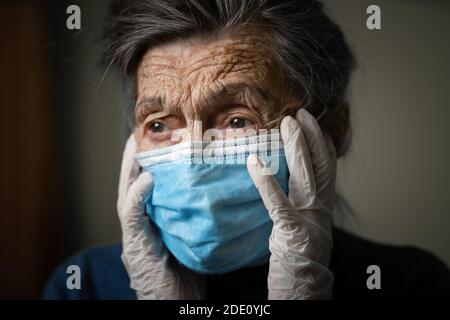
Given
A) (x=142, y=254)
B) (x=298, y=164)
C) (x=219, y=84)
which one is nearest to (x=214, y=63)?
(x=219, y=84)

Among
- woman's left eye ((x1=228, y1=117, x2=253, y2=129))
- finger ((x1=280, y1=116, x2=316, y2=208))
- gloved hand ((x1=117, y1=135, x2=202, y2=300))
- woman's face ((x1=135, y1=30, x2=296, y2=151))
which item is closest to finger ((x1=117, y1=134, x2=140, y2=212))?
gloved hand ((x1=117, y1=135, x2=202, y2=300))

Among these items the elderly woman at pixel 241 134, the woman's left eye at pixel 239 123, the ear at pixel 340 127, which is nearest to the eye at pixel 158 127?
the elderly woman at pixel 241 134

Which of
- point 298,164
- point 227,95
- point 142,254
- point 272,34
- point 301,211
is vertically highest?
point 272,34

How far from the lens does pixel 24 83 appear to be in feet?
3.97

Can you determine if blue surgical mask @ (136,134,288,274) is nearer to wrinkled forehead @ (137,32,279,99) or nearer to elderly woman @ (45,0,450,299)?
elderly woman @ (45,0,450,299)

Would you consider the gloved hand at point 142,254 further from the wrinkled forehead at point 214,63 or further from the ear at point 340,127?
the ear at point 340,127

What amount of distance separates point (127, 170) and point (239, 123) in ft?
0.99

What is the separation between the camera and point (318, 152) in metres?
1.01

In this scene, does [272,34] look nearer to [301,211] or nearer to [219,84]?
[219,84]

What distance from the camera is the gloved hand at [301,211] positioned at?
0.97 metres

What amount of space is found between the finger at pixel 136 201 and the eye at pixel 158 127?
0.33 ft

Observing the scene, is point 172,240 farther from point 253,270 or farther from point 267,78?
point 267,78

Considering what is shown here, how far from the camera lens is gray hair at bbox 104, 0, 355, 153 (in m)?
0.99

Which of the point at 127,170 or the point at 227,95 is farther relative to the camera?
the point at 127,170
